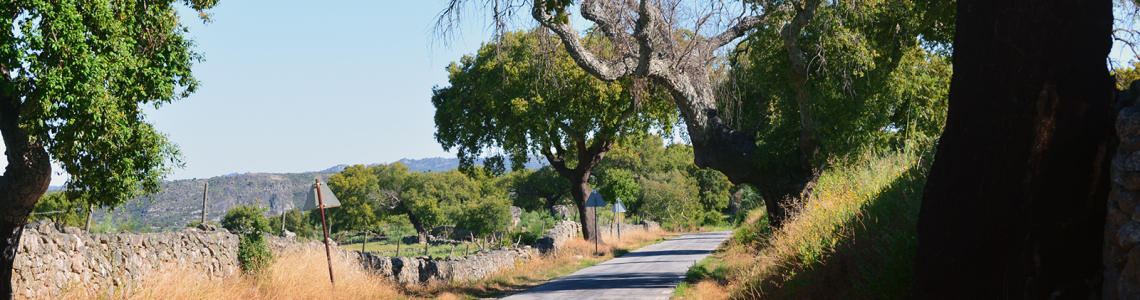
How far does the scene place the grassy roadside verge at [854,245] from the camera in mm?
5160

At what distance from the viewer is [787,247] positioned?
27.7 feet

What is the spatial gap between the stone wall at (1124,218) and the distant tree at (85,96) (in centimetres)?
910

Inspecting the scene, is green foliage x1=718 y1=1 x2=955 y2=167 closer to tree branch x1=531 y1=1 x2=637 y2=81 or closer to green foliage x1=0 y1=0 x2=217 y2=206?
tree branch x1=531 y1=1 x2=637 y2=81

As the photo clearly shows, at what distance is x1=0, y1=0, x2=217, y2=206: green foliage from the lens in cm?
734

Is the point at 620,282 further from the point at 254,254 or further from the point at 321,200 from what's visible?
the point at 254,254

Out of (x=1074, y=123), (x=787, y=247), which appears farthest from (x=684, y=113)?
(x=1074, y=123)

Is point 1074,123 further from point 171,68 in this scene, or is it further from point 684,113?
point 171,68

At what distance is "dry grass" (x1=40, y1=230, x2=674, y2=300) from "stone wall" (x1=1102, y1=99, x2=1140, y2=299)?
31.2 feet

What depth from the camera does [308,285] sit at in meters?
11.1

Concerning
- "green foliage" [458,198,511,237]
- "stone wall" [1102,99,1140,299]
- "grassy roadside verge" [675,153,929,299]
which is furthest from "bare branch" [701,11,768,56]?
"green foliage" [458,198,511,237]

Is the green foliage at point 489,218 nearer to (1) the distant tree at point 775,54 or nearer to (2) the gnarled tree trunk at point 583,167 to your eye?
(2) the gnarled tree trunk at point 583,167

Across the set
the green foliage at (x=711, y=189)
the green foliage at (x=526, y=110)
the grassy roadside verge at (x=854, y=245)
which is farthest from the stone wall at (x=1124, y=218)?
the green foliage at (x=711, y=189)

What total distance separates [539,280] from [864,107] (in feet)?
29.2

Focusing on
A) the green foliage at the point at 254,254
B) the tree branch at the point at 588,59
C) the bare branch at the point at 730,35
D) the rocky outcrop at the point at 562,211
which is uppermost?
the bare branch at the point at 730,35
